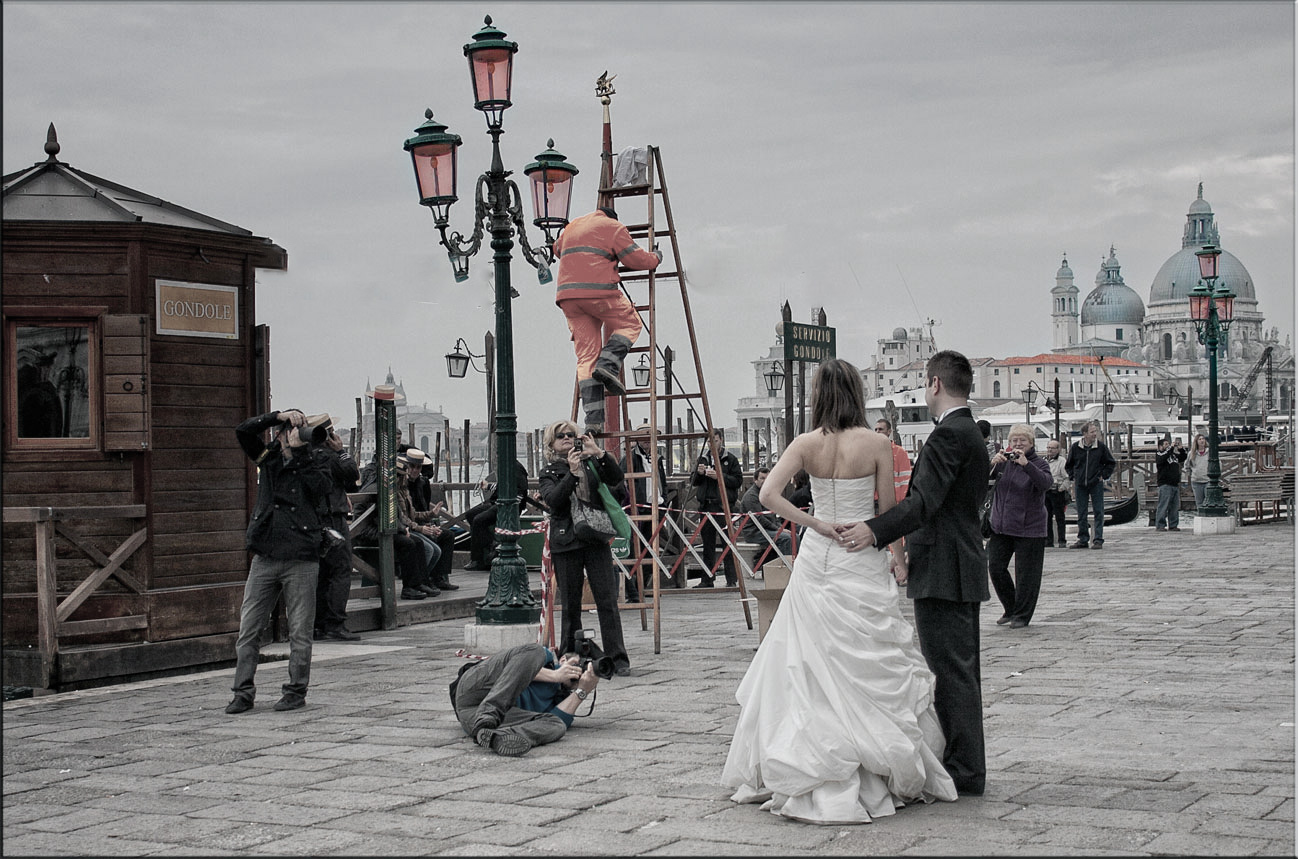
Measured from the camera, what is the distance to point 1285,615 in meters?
10.9

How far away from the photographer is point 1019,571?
1064cm

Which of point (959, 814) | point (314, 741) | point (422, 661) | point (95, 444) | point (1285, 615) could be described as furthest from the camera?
point (1285, 615)

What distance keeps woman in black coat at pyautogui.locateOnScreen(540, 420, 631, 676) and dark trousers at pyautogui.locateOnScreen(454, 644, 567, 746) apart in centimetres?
146

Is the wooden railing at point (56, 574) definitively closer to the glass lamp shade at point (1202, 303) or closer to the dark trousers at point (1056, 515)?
the dark trousers at point (1056, 515)

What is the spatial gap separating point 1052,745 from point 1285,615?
5726 mm

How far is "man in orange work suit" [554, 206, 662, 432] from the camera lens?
30.7 feet

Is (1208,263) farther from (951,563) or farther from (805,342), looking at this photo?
(951,563)

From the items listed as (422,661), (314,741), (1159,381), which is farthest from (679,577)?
(1159,381)

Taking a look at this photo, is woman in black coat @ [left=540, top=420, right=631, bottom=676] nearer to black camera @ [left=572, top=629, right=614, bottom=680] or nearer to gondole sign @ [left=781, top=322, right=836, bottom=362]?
black camera @ [left=572, top=629, right=614, bottom=680]

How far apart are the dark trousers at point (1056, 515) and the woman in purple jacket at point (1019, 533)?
806 cm

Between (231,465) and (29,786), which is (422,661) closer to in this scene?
(231,465)

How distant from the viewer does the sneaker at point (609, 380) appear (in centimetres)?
930

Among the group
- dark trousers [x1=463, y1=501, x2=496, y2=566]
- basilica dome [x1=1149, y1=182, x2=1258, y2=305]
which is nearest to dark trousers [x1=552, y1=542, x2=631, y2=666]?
dark trousers [x1=463, y1=501, x2=496, y2=566]

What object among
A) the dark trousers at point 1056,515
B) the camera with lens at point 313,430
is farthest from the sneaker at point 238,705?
the dark trousers at point 1056,515
